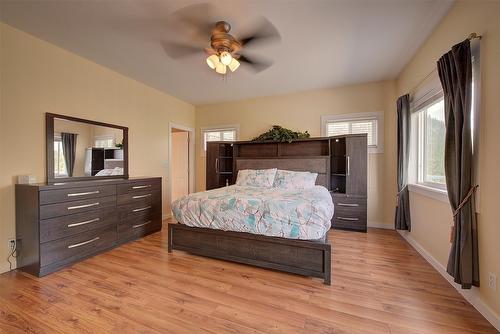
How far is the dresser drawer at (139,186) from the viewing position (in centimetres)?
314

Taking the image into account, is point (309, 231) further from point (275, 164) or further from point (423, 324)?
point (275, 164)

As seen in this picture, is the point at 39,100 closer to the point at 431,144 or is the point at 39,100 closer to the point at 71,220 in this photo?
the point at 71,220

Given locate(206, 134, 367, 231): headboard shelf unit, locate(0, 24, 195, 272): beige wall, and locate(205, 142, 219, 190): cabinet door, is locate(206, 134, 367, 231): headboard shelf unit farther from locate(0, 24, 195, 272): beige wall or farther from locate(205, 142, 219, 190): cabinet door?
locate(0, 24, 195, 272): beige wall

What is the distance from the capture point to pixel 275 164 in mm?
4512

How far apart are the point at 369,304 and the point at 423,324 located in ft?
1.17

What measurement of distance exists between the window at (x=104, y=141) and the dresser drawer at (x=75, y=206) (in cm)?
91

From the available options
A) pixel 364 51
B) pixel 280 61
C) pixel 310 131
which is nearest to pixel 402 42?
pixel 364 51

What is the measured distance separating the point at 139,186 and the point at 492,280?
402 cm

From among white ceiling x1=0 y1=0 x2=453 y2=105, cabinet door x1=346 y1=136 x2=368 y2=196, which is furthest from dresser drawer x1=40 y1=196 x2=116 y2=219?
cabinet door x1=346 y1=136 x2=368 y2=196

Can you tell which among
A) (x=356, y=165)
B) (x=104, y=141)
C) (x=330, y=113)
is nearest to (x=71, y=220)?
(x=104, y=141)

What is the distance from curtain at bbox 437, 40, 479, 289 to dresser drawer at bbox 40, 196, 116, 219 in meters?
3.85

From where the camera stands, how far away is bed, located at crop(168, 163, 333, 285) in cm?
221

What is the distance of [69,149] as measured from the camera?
9.60 feet

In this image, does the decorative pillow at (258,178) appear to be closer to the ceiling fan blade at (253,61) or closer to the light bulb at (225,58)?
the ceiling fan blade at (253,61)
